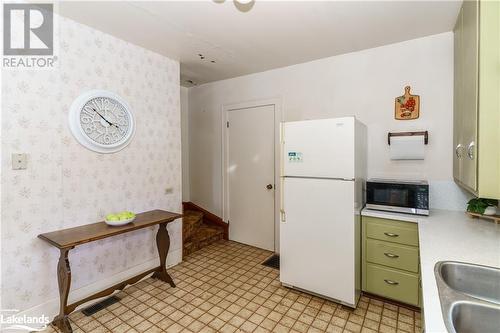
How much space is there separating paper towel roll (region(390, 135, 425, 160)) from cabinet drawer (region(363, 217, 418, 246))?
723 millimetres

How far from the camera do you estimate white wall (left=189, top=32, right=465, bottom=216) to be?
7.97 ft

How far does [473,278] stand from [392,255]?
1030 millimetres

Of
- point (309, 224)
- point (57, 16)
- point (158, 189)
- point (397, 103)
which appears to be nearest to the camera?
point (57, 16)

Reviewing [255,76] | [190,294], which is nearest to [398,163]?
[255,76]

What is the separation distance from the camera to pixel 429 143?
250 centimetres

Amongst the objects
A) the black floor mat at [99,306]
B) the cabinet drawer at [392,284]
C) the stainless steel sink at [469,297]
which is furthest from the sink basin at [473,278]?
the black floor mat at [99,306]

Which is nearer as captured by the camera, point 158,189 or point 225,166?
point 158,189

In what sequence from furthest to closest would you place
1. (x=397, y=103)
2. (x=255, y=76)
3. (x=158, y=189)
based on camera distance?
(x=255, y=76), (x=158, y=189), (x=397, y=103)

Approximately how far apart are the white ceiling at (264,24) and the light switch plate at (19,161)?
1.21 metres

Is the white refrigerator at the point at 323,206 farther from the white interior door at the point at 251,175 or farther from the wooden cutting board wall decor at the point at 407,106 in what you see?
the white interior door at the point at 251,175

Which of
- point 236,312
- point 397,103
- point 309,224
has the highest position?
point 397,103

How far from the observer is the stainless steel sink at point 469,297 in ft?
3.26

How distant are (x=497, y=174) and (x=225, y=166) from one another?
312cm

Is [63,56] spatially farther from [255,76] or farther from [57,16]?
[255,76]
